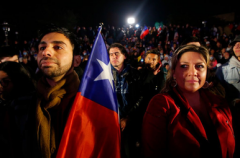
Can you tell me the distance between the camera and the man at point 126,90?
2547 mm

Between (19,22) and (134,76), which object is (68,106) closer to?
(134,76)

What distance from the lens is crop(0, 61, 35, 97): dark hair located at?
183 centimetres

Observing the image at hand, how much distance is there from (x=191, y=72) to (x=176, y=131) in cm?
64

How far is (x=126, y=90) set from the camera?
296 cm

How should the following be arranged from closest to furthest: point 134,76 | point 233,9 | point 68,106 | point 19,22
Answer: point 68,106
point 134,76
point 19,22
point 233,9

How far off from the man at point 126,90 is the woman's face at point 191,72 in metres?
1.27

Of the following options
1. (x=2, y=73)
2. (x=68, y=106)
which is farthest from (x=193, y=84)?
(x=2, y=73)

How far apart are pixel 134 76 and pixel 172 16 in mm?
29293

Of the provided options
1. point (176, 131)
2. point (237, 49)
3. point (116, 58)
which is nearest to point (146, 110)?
point (176, 131)

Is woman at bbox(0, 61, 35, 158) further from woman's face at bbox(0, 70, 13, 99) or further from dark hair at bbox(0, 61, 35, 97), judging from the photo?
dark hair at bbox(0, 61, 35, 97)

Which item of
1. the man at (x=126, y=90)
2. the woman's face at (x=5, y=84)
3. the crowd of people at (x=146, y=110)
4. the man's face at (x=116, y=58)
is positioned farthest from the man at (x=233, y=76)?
the woman's face at (x=5, y=84)

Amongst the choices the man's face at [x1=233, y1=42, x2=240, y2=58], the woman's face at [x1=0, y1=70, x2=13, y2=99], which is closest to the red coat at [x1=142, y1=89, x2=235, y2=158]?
the woman's face at [x1=0, y1=70, x2=13, y2=99]

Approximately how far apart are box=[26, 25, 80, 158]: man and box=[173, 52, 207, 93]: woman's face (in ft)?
3.86

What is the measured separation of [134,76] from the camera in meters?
3.13
